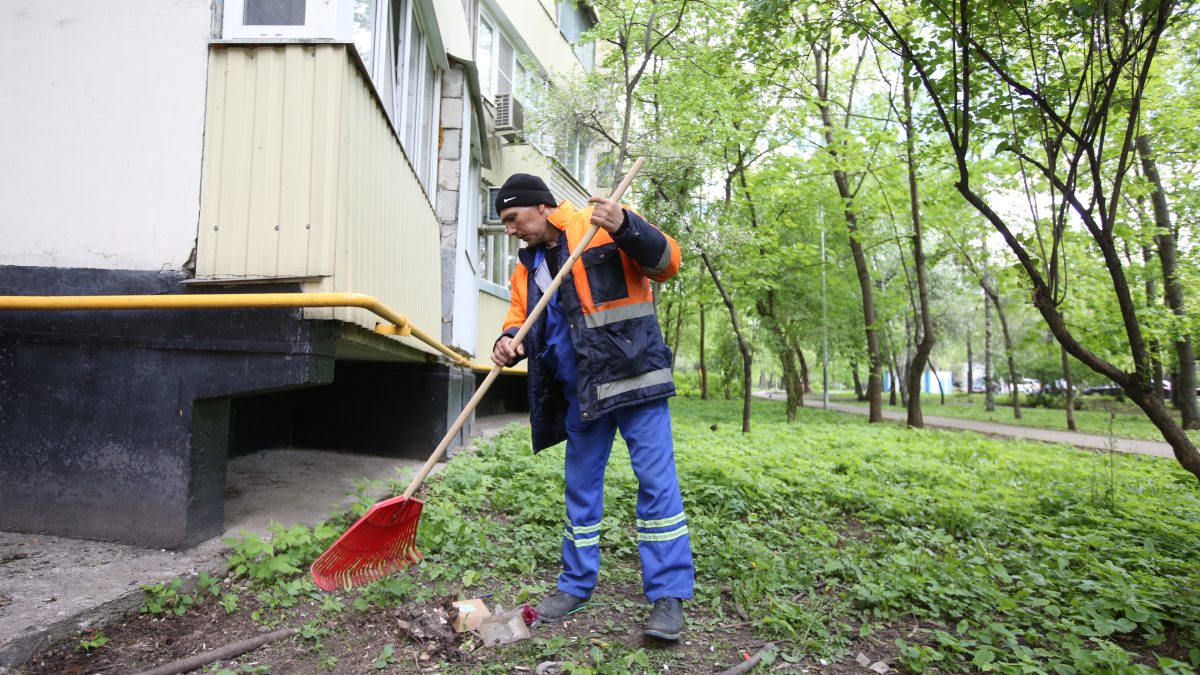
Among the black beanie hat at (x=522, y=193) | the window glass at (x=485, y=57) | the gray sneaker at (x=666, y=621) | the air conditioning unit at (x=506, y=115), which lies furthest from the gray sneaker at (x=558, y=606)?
the window glass at (x=485, y=57)

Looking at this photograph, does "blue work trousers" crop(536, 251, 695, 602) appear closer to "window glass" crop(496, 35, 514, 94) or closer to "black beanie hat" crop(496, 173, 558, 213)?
"black beanie hat" crop(496, 173, 558, 213)

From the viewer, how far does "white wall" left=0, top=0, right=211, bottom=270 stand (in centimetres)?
329

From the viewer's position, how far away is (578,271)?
289 centimetres

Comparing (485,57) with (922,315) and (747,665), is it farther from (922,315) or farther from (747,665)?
(747,665)

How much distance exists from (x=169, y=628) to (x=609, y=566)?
1.96 m

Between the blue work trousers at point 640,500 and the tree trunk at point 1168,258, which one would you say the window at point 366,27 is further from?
the tree trunk at point 1168,258

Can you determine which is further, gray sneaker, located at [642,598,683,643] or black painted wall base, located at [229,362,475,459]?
black painted wall base, located at [229,362,475,459]

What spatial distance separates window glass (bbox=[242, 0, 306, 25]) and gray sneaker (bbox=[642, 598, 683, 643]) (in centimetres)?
319

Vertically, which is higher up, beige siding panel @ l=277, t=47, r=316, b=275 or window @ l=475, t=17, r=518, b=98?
window @ l=475, t=17, r=518, b=98

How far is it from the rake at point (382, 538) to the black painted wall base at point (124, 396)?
79 cm

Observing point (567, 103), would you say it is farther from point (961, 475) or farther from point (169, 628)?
point (169, 628)

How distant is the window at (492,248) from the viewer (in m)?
10.6

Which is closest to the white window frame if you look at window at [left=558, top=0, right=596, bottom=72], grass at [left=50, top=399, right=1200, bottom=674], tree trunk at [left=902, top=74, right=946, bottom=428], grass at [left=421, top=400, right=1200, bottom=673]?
grass at [left=50, top=399, right=1200, bottom=674]

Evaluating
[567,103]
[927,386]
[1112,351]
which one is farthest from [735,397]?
[927,386]
